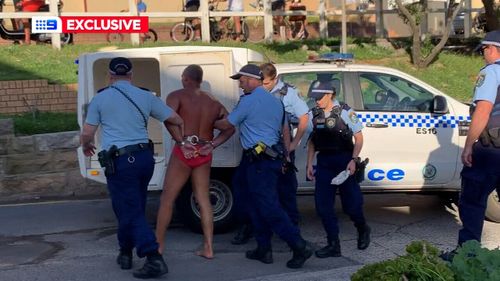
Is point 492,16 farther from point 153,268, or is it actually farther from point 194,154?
point 153,268

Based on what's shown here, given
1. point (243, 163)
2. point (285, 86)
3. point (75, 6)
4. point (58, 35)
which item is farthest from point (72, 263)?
point (75, 6)

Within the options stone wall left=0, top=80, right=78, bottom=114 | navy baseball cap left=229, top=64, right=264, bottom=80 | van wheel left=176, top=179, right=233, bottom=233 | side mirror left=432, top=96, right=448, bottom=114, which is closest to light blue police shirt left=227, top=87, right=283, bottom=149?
navy baseball cap left=229, top=64, right=264, bottom=80

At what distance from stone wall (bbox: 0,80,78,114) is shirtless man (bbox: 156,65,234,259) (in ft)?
19.7

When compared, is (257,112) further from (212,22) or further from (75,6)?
(75,6)

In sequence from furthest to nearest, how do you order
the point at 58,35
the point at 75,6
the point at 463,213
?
the point at 75,6 < the point at 58,35 < the point at 463,213

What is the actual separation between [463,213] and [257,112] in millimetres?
1907

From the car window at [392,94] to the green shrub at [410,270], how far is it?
4606 mm

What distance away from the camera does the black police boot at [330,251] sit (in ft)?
25.3

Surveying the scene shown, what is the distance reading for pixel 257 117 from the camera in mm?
7309

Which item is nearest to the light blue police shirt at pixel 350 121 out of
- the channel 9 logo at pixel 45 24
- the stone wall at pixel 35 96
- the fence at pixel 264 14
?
the stone wall at pixel 35 96

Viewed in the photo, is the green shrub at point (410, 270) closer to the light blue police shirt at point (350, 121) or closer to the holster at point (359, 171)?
the holster at point (359, 171)

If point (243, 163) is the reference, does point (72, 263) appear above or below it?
below

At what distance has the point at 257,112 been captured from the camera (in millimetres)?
7293

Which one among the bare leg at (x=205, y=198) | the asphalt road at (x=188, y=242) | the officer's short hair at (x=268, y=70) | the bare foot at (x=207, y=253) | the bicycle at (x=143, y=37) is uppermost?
the bicycle at (x=143, y=37)
